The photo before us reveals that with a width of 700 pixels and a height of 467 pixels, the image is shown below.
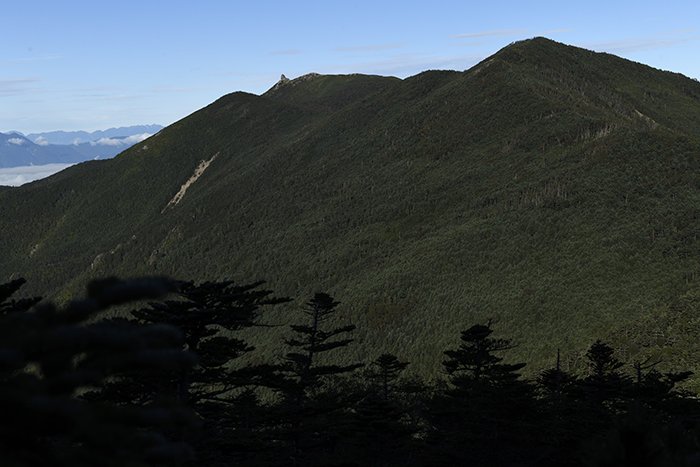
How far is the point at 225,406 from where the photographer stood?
31.6 m

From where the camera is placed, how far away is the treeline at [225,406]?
195 inches

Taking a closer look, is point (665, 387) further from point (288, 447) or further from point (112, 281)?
point (112, 281)

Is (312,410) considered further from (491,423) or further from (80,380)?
(80,380)

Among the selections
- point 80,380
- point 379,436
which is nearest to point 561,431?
point 379,436

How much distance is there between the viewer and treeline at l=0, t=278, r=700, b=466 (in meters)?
4.95

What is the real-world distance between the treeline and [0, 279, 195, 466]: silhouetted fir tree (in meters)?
0.01

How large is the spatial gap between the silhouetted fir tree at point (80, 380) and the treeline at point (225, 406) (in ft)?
0.04

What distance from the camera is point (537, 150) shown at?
18850 cm

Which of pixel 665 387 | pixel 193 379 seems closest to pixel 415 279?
pixel 665 387

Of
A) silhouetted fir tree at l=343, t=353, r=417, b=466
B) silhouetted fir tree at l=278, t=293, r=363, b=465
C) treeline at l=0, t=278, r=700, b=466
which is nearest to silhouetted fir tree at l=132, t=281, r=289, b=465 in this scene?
treeline at l=0, t=278, r=700, b=466

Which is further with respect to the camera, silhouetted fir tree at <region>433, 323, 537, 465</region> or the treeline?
A: silhouetted fir tree at <region>433, 323, 537, 465</region>

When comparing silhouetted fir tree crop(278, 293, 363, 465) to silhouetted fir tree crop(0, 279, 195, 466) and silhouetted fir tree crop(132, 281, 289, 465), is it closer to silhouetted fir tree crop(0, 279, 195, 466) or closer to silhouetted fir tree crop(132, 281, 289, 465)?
silhouetted fir tree crop(132, 281, 289, 465)

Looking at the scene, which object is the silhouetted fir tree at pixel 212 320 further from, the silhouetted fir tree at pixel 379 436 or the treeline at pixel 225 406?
the silhouetted fir tree at pixel 379 436

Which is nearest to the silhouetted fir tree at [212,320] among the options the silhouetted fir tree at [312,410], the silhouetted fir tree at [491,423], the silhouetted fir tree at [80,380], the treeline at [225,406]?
the treeline at [225,406]
